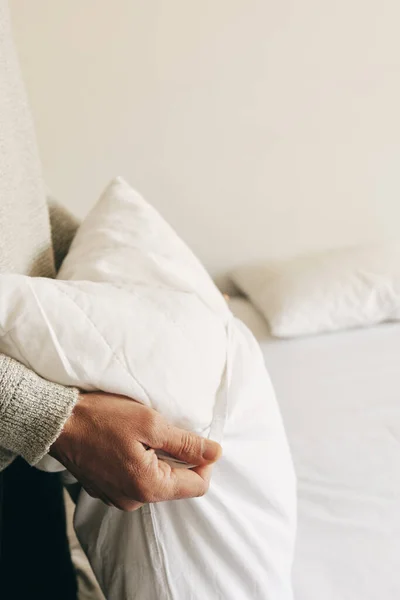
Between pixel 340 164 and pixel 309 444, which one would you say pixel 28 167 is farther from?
pixel 340 164

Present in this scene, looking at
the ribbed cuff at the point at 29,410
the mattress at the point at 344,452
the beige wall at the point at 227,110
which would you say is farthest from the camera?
the beige wall at the point at 227,110

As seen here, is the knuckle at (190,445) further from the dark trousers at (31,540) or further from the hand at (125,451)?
the dark trousers at (31,540)

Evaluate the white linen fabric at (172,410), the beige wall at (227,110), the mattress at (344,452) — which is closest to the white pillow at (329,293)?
the mattress at (344,452)

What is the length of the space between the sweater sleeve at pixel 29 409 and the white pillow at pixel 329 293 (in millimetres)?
955

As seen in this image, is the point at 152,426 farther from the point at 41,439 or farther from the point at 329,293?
the point at 329,293

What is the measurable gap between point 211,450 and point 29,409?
0.63 feet

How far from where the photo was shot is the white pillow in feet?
4.76

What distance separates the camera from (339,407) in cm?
117

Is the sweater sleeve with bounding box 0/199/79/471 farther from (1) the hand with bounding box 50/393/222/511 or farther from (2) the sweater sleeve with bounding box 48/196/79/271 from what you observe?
(2) the sweater sleeve with bounding box 48/196/79/271

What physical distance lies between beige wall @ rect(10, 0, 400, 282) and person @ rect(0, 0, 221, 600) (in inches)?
24.9

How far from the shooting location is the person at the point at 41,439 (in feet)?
1.77

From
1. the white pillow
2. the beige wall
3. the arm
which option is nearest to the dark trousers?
the arm

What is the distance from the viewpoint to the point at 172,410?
58 centimetres

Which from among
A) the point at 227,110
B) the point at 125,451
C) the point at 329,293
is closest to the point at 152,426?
the point at 125,451
